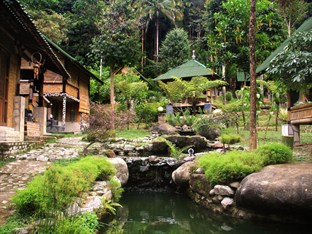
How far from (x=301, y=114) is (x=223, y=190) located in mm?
6274

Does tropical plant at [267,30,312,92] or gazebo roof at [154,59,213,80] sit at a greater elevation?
gazebo roof at [154,59,213,80]

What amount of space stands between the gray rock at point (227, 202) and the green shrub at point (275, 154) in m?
1.63

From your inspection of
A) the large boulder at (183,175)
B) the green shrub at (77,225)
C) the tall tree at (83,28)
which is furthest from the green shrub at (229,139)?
the tall tree at (83,28)

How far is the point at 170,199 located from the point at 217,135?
907cm

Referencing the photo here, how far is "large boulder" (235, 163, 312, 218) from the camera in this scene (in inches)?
300

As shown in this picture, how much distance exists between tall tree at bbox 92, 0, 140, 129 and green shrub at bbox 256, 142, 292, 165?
14044mm

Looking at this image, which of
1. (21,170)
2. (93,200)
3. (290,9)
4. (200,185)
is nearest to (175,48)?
(290,9)

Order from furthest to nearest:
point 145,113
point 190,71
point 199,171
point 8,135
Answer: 1. point 190,71
2. point 145,113
3. point 8,135
4. point 199,171

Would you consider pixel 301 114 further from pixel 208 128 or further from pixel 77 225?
pixel 77 225

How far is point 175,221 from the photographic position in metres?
8.93

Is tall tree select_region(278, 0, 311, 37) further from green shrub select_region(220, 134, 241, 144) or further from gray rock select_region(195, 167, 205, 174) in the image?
gray rock select_region(195, 167, 205, 174)

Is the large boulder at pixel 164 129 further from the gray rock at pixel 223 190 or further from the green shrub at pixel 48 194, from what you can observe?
the green shrub at pixel 48 194

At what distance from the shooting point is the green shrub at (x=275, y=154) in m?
9.59

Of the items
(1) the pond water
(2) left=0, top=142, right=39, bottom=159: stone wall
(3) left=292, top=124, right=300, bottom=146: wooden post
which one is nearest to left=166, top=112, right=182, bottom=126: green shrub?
(3) left=292, top=124, right=300, bottom=146: wooden post
